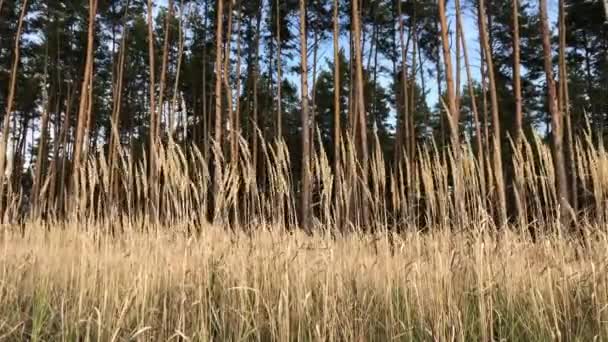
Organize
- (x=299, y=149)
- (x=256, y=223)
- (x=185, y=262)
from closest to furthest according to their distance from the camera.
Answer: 1. (x=185, y=262)
2. (x=256, y=223)
3. (x=299, y=149)

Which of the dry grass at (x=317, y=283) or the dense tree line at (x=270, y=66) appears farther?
the dense tree line at (x=270, y=66)

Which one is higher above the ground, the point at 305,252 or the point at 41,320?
the point at 305,252

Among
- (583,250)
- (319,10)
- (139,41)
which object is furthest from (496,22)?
(583,250)

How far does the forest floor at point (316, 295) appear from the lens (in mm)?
1785

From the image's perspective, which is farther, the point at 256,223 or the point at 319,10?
the point at 319,10

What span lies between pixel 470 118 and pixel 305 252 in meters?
→ 20.3

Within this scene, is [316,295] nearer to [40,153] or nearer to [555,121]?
[555,121]

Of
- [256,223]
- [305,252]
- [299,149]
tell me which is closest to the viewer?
[305,252]

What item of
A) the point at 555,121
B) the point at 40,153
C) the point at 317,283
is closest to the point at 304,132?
the point at 555,121

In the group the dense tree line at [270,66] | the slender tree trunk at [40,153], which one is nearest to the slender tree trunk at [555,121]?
the dense tree line at [270,66]

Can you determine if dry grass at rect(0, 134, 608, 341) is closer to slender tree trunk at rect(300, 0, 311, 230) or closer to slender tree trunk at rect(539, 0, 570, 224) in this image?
slender tree trunk at rect(539, 0, 570, 224)

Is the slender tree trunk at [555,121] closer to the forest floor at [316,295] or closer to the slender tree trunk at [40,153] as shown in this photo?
the forest floor at [316,295]

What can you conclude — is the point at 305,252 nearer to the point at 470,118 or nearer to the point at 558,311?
the point at 558,311

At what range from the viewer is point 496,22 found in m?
14.8
